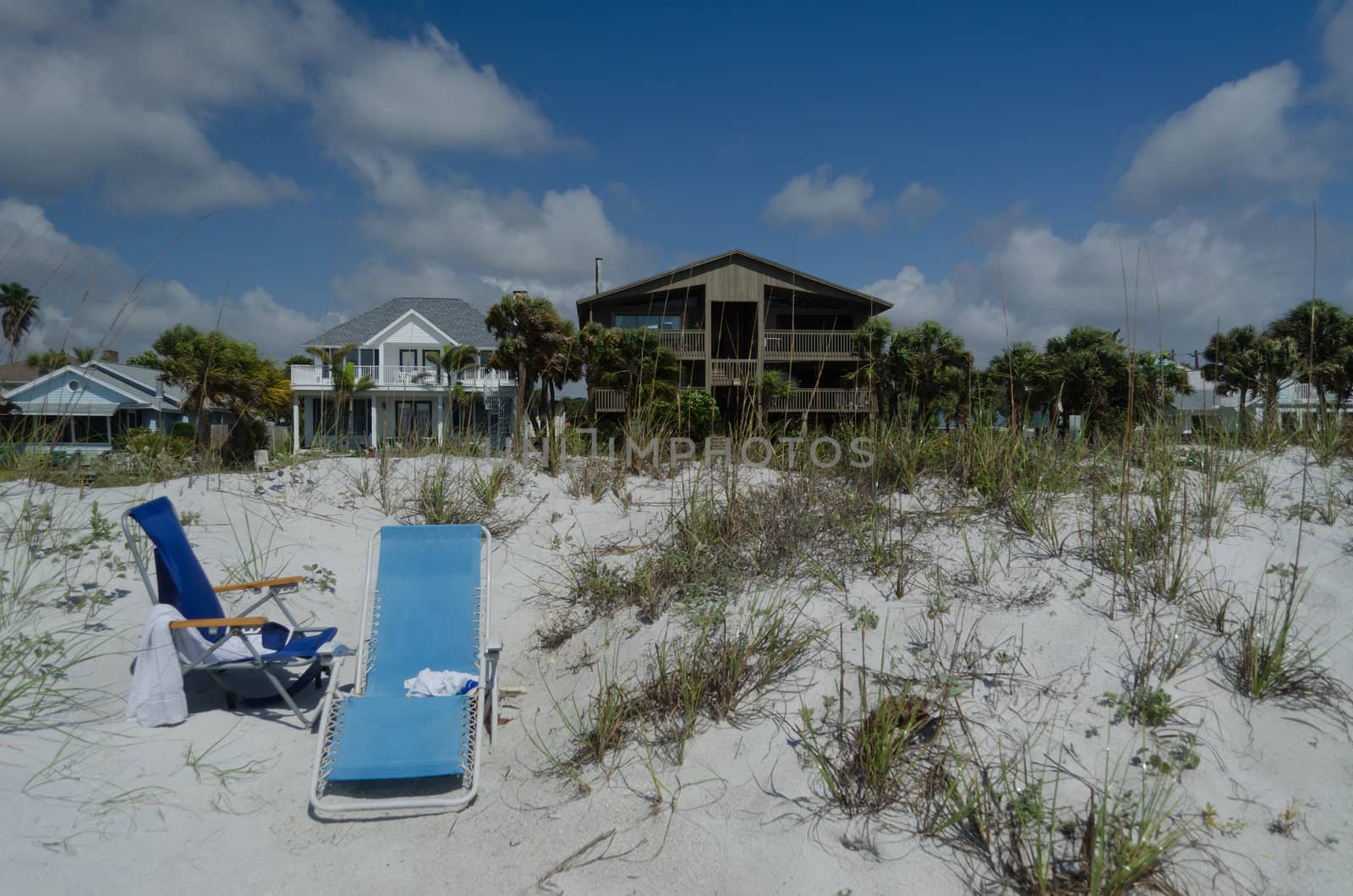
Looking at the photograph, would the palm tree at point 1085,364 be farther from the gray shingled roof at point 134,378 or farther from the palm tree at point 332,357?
the gray shingled roof at point 134,378

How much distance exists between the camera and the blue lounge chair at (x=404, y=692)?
3.06 metres

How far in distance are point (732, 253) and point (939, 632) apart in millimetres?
19387

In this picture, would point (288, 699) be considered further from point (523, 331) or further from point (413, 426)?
point (523, 331)

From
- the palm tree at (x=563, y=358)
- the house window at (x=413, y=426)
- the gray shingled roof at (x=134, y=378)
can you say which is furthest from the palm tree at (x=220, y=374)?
the house window at (x=413, y=426)

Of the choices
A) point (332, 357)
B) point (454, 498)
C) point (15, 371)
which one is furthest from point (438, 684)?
point (332, 357)

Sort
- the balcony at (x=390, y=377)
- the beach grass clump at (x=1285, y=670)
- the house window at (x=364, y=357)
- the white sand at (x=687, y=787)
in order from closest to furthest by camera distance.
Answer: the white sand at (x=687, y=787) < the beach grass clump at (x=1285, y=670) < the balcony at (x=390, y=377) < the house window at (x=364, y=357)

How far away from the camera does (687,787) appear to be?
9.76 ft

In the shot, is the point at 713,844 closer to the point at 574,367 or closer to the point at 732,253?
the point at 574,367

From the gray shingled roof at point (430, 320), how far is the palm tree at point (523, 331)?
37.6 ft

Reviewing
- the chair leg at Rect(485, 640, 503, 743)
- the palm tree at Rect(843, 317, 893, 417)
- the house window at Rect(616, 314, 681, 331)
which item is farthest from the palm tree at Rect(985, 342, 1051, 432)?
the house window at Rect(616, 314, 681, 331)

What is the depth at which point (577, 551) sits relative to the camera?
562 cm

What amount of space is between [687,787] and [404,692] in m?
1.70

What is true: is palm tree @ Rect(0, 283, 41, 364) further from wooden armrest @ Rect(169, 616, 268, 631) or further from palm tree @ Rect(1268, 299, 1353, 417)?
palm tree @ Rect(1268, 299, 1353, 417)

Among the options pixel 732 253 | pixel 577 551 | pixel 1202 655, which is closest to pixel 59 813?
pixel 577 551
